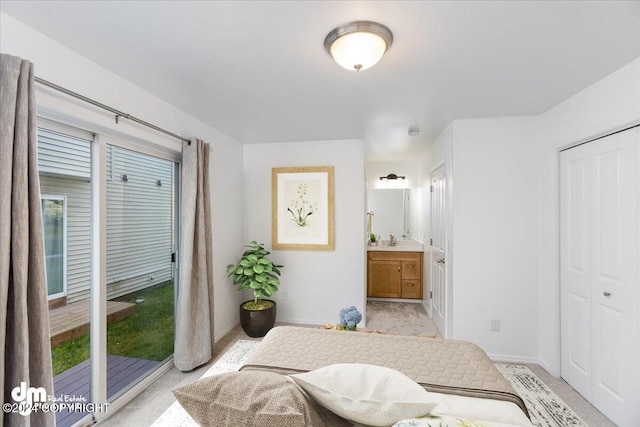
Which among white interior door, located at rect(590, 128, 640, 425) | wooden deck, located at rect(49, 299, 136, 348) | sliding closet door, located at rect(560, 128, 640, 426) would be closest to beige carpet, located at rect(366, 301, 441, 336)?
sliding closet door, located at rect(560, 128, 640, 426)

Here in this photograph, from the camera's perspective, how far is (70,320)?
1.99 metres

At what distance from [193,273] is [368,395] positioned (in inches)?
85.7

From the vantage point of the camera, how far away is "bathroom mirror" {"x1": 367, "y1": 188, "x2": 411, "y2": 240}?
18.4ft

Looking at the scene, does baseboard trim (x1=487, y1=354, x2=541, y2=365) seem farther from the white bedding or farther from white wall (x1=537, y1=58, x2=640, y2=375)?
the white bedding

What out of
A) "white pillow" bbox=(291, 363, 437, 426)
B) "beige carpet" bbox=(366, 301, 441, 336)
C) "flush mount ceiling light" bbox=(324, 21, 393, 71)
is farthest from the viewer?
"beige carpet" bbox=(366, 301, 441, 336)

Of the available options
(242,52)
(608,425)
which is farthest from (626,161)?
(242,52)

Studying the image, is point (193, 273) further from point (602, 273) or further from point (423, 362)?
point (602, 273)

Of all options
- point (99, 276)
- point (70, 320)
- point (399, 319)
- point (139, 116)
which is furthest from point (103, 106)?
point (399, 319)

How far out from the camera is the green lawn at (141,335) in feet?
6.58

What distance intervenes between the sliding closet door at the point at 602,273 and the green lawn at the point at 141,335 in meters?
3.63

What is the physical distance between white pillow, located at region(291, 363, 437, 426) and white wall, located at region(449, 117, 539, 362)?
2.17 metres

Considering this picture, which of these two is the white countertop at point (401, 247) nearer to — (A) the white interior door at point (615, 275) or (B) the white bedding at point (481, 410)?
(A) the white interior door at point (615, 275)

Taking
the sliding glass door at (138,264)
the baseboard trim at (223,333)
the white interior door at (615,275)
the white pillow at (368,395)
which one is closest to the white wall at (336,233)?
the baseboard trim at (223,333)

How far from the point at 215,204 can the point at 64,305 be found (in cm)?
173
